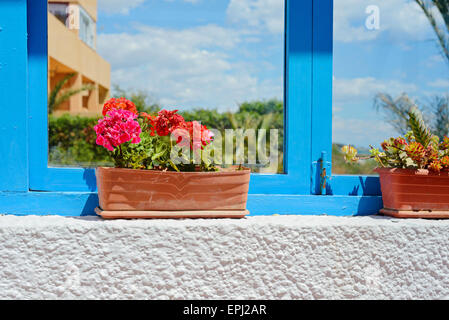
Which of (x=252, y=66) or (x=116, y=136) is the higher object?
(x=252, y=66)

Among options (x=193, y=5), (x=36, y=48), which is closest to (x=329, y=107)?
(x=36, y=48)

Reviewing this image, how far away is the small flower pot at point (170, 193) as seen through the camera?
1.50 meters

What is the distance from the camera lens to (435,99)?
8.47 ft

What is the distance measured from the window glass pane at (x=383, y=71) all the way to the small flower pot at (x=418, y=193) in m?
0.22

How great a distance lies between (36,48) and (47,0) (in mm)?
188

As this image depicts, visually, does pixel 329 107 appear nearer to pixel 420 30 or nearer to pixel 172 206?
pixel 172 206

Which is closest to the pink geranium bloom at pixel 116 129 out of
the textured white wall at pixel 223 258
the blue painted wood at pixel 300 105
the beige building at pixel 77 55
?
the textured white wall at pixel 223 258

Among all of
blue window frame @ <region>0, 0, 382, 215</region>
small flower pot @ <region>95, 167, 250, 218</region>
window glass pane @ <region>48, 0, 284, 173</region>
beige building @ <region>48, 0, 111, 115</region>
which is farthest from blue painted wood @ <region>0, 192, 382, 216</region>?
window glass pane @ <region>48, 0, 284, 173</region>

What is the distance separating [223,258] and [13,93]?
966 millimetres

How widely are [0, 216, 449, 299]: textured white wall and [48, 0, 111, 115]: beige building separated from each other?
2.19ft

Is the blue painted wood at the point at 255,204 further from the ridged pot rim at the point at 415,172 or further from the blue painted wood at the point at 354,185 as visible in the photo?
the ridged pot rim at the point at 415,172

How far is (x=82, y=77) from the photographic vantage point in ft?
28.2

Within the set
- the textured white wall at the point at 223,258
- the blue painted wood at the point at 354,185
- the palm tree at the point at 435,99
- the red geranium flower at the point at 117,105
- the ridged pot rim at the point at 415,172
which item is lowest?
the textured white wall at the point at 223,258

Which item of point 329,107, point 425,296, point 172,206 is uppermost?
point 329,107
